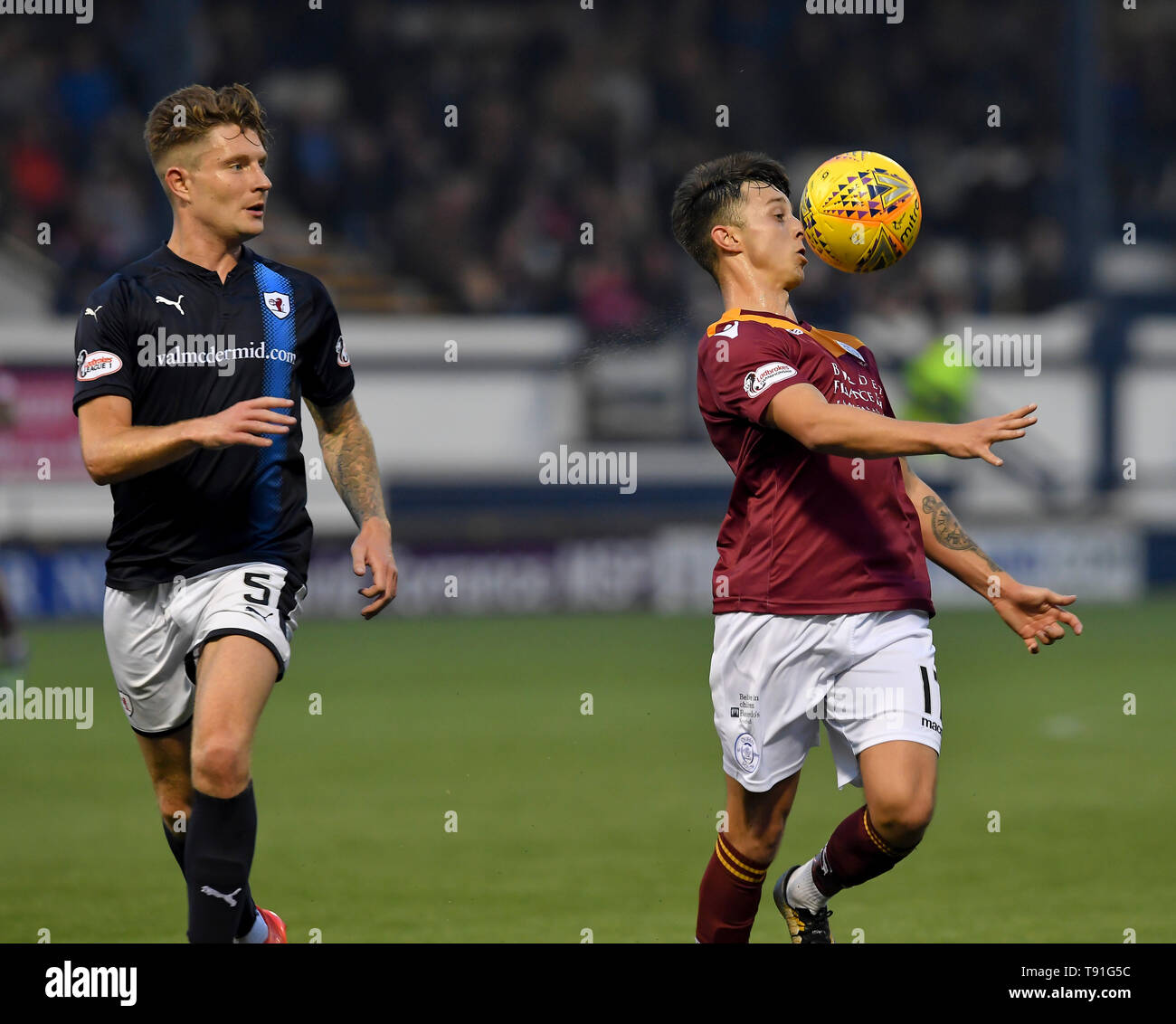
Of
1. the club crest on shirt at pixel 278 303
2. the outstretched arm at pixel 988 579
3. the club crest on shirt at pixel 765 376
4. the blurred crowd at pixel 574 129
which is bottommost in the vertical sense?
the outstretched arm at pixel 988 579

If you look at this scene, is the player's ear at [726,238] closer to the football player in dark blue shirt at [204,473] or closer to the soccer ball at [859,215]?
the soccer ball at [859,215]

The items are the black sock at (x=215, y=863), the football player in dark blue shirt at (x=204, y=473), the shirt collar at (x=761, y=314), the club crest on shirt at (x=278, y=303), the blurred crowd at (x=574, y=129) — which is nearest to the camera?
the black sock at (x=215, y=863)

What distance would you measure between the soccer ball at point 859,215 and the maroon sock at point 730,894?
1555mm

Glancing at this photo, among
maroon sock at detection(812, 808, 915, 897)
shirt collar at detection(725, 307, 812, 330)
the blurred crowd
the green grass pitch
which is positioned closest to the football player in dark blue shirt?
shirt collar at detection(725, 307, 812, 330)

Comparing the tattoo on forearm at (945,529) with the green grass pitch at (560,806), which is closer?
the tattoo on forearm at (945,529)

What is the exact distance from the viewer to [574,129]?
20734 mm

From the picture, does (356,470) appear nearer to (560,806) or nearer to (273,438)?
(273,438)

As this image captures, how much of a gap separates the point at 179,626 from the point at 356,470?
0.69m

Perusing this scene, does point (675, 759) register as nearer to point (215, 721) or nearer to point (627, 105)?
point (215, 721)

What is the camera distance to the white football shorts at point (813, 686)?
15.1ft

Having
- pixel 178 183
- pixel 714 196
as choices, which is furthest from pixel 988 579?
pixel 178 183

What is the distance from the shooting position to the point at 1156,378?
19.4 m

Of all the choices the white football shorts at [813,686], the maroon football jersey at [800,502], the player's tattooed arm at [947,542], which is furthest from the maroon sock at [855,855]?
the player's tattooed arm at [947,542]

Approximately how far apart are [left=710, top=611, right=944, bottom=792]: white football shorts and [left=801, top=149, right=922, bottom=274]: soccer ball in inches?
37.3
